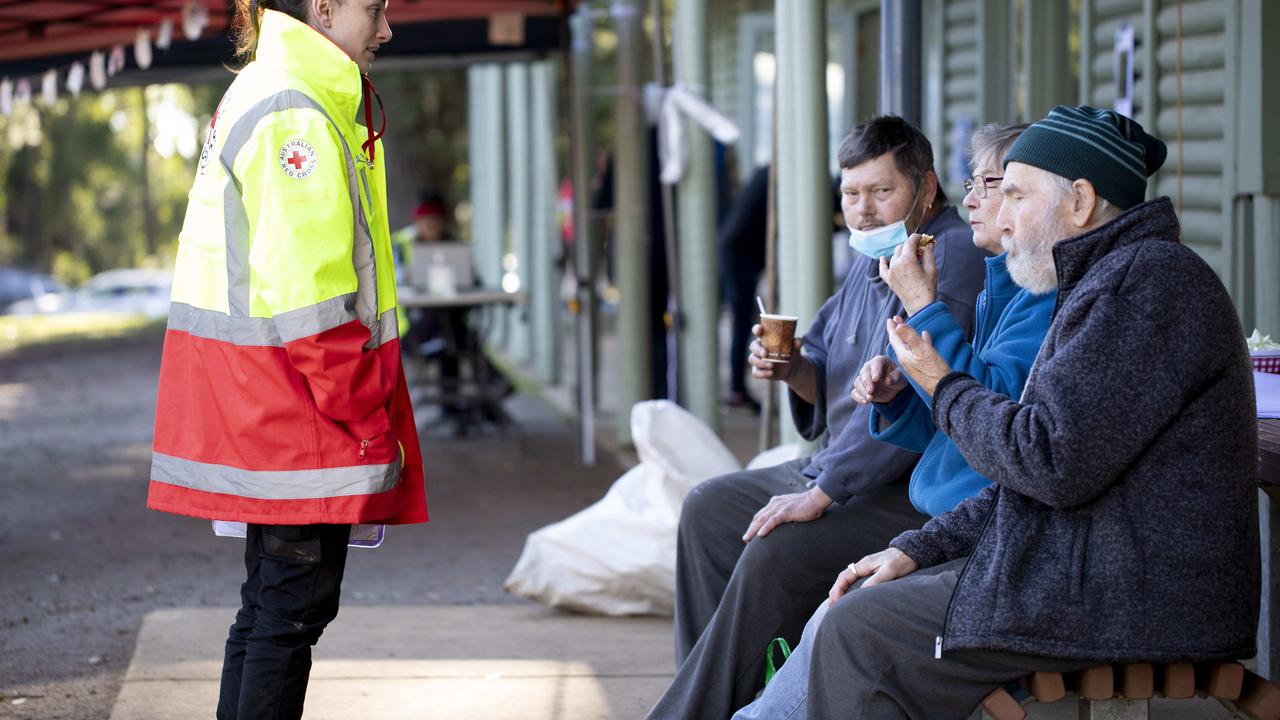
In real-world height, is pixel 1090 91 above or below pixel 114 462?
above

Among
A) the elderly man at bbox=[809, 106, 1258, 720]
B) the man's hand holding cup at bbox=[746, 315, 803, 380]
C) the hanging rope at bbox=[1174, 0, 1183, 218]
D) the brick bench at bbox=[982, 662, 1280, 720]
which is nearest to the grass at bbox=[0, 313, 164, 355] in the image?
→ the hanging rope at bbox=[1174, 0, 1183, 218]

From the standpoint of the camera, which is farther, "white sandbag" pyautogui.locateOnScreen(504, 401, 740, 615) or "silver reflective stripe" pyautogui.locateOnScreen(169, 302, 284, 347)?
"white sandbag" pyautogui.locateOnScreen(504, 401, 740, 615)

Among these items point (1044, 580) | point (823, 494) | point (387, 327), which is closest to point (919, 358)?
point (1044, 580)

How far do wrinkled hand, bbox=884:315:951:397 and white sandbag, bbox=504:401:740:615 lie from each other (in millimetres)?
2122

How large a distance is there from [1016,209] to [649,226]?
19.6 ft

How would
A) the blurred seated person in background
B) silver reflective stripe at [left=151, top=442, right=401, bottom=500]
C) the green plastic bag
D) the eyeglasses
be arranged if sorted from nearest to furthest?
silver reflective stripe at [left=151, top=442, right=401, bottom=500], the eyeglasses, the green plastic bag, the blurred seated person in background

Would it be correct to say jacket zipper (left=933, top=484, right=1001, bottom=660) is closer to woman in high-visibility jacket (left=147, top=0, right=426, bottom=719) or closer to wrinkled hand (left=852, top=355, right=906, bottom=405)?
wrinkled hand (left=852, top=355, right=906, bottom=405)

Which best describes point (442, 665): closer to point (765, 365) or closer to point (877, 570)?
point (765, 365)

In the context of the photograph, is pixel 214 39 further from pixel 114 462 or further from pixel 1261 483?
pixel 1261 483

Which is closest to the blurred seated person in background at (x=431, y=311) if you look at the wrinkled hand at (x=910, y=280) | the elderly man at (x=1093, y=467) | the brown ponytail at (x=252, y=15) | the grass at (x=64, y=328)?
the brown ponytail at (x=252, y=15)

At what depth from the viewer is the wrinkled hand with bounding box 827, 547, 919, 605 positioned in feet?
9.37

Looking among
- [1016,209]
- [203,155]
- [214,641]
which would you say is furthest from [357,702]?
[1016,209]

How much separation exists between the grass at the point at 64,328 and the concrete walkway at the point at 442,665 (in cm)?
1303

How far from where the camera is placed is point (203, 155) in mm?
3037
